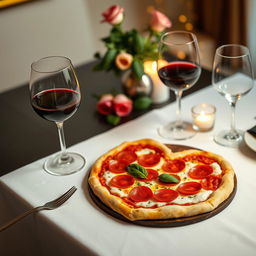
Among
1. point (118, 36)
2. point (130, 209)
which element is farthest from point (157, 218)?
point (118, 36)

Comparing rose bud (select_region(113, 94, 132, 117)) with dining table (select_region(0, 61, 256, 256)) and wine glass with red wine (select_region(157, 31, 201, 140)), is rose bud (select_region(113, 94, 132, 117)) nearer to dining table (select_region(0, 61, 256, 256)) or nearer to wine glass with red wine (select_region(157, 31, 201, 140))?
dining table (select_region(0, 61, 256, 256))

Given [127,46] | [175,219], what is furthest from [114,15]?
[175,219]

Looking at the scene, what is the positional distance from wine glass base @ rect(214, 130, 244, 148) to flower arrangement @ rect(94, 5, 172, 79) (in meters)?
0.37

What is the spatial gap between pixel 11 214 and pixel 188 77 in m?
0.66

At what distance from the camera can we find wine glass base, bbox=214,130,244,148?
53.9 inches

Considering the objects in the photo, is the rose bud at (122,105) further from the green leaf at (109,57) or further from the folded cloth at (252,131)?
the folded cloth at (252,131)

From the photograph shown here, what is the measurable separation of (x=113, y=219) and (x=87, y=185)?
0.17 meters

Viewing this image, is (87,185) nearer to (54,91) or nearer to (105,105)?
(54,91)

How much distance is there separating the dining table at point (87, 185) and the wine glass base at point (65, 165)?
18 millimetres

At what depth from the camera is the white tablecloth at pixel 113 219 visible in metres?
1.02

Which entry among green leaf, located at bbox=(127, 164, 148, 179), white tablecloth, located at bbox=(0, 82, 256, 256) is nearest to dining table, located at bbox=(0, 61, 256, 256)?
white tablecloth, located at bbox=(0, 82, 256, 256)

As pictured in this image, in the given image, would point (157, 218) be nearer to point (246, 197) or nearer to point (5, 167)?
point (246, 197)

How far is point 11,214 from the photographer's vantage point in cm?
133

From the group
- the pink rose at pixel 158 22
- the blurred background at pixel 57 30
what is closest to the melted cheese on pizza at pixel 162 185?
the pink rose at pixel 158 22
